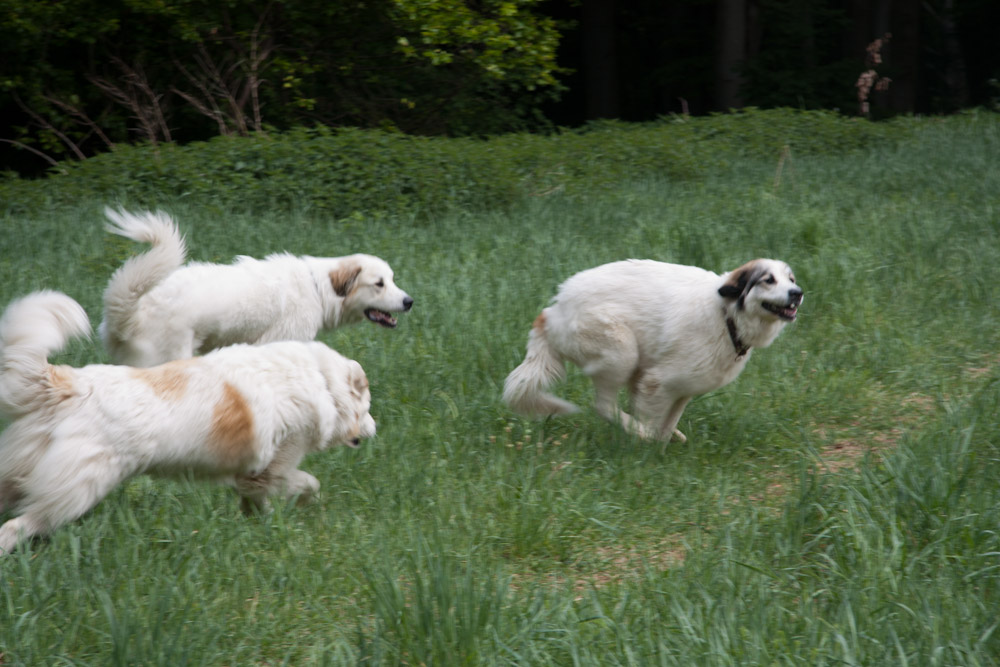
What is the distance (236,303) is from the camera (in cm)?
641

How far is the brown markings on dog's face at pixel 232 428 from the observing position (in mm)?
4324

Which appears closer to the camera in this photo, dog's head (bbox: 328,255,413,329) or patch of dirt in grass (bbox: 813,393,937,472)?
patch of dirt in grass (bbox: 813,393,937,472)

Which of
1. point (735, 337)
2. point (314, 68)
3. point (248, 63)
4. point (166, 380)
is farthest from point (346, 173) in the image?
A: point (166, 380)

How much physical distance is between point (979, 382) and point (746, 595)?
12.4 feet

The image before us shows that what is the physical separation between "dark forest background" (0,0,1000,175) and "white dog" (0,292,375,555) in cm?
1282

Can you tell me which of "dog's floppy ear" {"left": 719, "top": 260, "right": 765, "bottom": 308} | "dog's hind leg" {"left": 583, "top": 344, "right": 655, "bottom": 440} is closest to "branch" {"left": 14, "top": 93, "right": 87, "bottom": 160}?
"dog's hind leg" {"left": 583, "top": 344, "right": 655, "bottom": 440}

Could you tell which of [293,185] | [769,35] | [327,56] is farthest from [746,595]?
[769,35]

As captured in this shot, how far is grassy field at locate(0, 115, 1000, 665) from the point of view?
135 inches

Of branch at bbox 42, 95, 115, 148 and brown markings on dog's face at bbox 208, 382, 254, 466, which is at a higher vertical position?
branch at bbox 42, 95, 115, 148

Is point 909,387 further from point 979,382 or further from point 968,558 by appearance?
point 968,558

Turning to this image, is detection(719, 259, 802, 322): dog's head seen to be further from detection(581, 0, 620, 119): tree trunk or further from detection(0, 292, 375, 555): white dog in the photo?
detection(581, 0, 620, 119): tree trunk

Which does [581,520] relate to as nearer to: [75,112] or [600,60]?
[75,112]

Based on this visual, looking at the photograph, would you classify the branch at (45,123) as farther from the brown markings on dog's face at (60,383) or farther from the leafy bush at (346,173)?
the brown markings on dog's face at (60,383)

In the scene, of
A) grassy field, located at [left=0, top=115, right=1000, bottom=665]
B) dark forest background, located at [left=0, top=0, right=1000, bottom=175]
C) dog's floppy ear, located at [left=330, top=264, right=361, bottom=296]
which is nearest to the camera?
grassy field, located at [left=0, top=115, right=1000, bottom=665]
